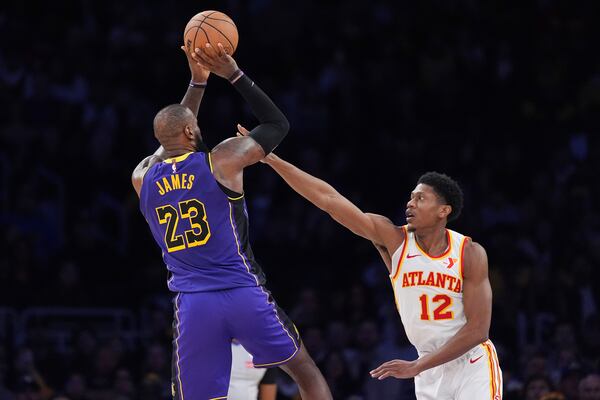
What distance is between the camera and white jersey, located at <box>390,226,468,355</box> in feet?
22.4

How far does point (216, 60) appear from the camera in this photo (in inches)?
258

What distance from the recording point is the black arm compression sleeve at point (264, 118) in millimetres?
6359

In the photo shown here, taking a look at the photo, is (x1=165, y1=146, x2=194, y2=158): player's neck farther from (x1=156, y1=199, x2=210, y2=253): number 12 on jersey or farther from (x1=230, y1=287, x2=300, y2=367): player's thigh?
(x1=230, y1=287, x2=300, y2=367): player's thigh

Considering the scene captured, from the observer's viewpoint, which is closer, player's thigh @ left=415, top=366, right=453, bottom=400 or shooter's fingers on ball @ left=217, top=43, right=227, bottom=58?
shooter's fingers on ball @ left=217, top=43, right=227, bottom=58

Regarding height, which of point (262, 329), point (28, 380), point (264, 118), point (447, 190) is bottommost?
point (262, 329)

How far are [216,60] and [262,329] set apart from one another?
1667 mm

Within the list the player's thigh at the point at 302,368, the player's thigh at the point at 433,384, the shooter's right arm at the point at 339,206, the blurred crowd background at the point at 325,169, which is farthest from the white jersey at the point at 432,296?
the blurred crowd background at the point at 325,169

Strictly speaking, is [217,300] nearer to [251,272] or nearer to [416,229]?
[251,272]

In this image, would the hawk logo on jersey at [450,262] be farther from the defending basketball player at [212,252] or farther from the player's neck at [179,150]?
the player's neck at [179,150]

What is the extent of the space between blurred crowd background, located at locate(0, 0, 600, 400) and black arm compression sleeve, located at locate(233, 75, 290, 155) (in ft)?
14.6

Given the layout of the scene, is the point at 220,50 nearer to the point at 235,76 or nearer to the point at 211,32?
the point at 211,32

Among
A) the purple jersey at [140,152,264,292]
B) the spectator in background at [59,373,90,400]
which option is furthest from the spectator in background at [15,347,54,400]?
the purple jersey at [140,152,264,292]

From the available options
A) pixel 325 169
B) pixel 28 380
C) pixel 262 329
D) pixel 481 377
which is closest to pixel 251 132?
pixel 262 329

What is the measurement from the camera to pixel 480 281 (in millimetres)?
6828
